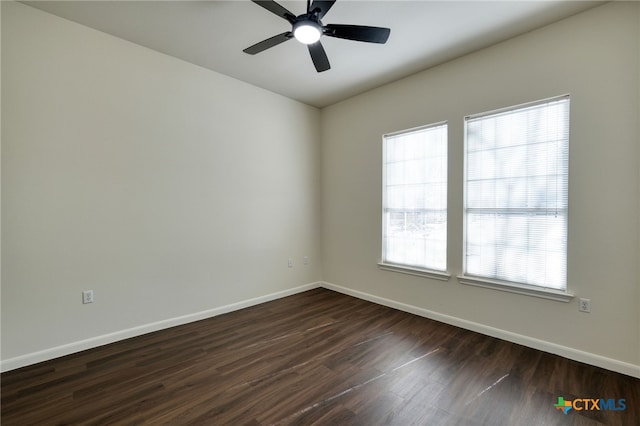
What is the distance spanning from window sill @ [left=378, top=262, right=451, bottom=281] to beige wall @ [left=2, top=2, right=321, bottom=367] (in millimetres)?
1598

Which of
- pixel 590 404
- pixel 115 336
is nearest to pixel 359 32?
pixel 590 404

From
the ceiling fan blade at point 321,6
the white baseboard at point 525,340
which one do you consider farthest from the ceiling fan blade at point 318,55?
the white baseboard at point 525,340

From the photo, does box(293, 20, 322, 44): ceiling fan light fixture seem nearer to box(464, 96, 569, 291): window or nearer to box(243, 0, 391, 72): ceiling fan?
box(243, 0, 391, 72): ceiling fan

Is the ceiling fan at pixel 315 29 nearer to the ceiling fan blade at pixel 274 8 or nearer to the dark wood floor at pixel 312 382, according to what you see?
the ceiling fan blade at pixel 274 8

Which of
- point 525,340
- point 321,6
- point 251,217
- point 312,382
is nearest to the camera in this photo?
point 321,6

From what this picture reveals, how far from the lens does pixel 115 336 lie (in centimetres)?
275

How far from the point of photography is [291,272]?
4297mm

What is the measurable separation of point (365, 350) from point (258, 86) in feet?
11.4

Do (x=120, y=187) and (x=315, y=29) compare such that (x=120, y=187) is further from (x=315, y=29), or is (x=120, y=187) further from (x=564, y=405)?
(x=564, y=405)

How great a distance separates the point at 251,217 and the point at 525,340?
3299mm

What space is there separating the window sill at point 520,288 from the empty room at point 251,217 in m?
0.02

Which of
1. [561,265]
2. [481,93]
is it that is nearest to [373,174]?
[481,93]

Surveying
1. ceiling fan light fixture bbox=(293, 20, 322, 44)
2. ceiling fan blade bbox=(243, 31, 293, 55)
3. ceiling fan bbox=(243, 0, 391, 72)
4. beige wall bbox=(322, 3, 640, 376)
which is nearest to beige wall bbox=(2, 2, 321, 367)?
ceiling fan blade bbox=(243, 31, 293, 55)

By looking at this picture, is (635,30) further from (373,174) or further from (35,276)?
(35,276)
